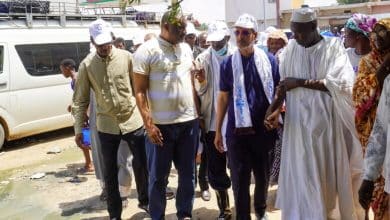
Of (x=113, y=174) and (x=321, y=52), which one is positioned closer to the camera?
(x=321, y=52)

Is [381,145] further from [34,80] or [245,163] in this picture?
[34,80]

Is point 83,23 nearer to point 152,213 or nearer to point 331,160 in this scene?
point 152,213

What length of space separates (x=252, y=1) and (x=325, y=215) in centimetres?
3365

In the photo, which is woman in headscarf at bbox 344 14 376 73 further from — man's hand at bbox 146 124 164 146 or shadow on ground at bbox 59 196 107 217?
shadow on ground at bbox 59 196 107 217

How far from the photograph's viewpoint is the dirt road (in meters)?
4.57

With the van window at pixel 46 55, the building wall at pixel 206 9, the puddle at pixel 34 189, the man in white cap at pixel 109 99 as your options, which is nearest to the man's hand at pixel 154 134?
the man in white cap at pixel 109 99

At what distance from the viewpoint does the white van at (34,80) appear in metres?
7.66

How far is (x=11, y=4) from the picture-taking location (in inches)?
377

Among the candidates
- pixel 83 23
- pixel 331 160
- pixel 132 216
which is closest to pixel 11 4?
pixel 83 23

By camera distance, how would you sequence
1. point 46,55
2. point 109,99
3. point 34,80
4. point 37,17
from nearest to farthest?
point 109,99, point 34,80, point 46,55, point 37,17

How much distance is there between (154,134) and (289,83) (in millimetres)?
1083

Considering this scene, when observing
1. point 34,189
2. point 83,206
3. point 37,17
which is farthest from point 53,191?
point 37,17

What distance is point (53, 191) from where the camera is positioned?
5.53 metres

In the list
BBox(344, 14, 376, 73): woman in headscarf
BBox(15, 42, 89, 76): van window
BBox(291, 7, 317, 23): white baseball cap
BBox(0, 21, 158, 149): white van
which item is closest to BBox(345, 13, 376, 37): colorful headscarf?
BBox(344, 14, 376, 73): woman in headscarf
